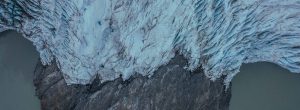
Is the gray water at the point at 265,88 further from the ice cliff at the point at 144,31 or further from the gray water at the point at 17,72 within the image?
the gray water at the point at 17,72

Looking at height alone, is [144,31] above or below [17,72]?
above

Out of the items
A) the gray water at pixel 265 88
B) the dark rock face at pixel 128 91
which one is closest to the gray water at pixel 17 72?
the dark rock face at pixel 128 91

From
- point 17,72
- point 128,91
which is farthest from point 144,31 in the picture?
point 17,72

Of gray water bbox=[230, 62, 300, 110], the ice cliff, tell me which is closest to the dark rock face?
the ice cliff

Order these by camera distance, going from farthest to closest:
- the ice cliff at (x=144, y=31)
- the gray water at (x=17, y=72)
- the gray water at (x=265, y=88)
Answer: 1. the gray water at (x=265, y=88)
2. the gray water at (x=17, y=72)
3. the ice cliff at (x=144, y=31)

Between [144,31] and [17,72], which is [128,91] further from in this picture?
[17,72]

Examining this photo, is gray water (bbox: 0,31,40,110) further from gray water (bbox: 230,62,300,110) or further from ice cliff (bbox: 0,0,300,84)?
gray water (bbox: 230,62,300,110)
